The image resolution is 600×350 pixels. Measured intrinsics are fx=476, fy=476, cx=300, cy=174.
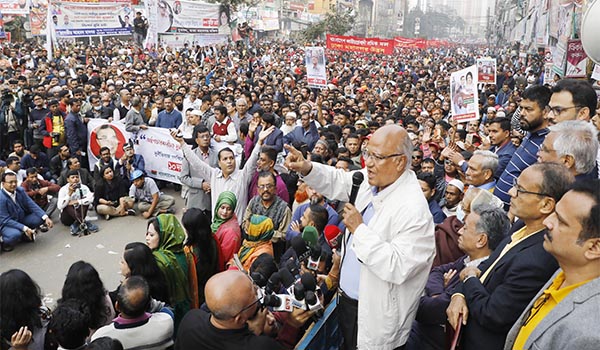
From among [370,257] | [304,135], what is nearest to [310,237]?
[370,257]

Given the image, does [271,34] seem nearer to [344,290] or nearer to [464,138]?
[464,138]

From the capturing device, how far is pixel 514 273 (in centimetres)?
210

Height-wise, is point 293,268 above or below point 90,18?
below

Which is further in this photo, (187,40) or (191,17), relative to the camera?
(187,40)

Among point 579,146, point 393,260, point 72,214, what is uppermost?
point 579,146

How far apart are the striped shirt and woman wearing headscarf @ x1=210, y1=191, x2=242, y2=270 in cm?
218

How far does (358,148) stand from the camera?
6.60m

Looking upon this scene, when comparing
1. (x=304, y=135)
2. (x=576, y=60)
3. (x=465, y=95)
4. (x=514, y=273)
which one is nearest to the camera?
(x=514, y=273)

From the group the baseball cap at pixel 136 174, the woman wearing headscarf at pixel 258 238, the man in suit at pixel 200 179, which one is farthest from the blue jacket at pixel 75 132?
the woman wearing headscarf at pixel 258 238

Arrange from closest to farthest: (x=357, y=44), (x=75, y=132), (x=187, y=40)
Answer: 1. (x=75, y=132)
2. (x=357, y=44)
3. (x=187, y=40)

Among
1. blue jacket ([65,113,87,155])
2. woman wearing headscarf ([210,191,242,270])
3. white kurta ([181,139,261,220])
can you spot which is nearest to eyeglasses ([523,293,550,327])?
woman wearing headscarf ([210,191,242,270])

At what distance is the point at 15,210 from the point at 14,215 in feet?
0.22

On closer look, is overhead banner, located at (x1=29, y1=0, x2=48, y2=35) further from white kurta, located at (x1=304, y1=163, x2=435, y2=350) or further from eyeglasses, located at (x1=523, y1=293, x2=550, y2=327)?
eyeglasses, located at (x1=523, y1=293, x2=550, y2=327)

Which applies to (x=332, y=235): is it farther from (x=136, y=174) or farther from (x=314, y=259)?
(x=136, y=174)
